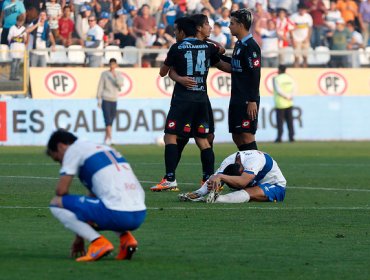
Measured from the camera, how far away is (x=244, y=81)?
16.2 metres

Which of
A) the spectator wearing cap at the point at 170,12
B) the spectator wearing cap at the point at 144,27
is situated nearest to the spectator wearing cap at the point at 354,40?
the spectator wearing cap at the point at 170,12

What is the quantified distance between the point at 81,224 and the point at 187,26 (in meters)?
7.30

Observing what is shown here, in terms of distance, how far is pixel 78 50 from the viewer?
103 ft

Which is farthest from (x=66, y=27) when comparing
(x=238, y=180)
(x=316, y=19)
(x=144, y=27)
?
(x=238, y=180)

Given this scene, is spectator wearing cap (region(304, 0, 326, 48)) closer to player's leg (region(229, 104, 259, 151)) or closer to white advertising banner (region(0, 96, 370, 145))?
white advertising banner (region(0, 96, 370, 145))

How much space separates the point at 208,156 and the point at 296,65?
765 inches

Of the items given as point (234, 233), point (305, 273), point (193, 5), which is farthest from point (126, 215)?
point (193, 5)

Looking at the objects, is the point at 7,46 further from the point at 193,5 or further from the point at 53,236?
the point at 53,236

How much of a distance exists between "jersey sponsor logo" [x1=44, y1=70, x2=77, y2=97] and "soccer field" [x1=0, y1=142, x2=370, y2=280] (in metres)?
11.9

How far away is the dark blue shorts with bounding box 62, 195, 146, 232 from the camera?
30.1 feet

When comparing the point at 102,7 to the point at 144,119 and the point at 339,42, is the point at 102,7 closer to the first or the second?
the point at 144,119

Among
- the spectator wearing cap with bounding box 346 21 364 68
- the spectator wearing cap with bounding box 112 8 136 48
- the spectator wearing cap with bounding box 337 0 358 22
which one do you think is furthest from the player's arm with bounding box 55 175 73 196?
the spectator wearing cap with bounding box 337 0 358 22

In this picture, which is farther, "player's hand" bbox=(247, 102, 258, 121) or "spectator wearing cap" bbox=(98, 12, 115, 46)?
"spectator wearing cap" bbox=(98, 12, 115, 46)

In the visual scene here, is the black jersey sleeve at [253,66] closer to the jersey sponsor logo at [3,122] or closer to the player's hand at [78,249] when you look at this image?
the player's hand at [78,249]
